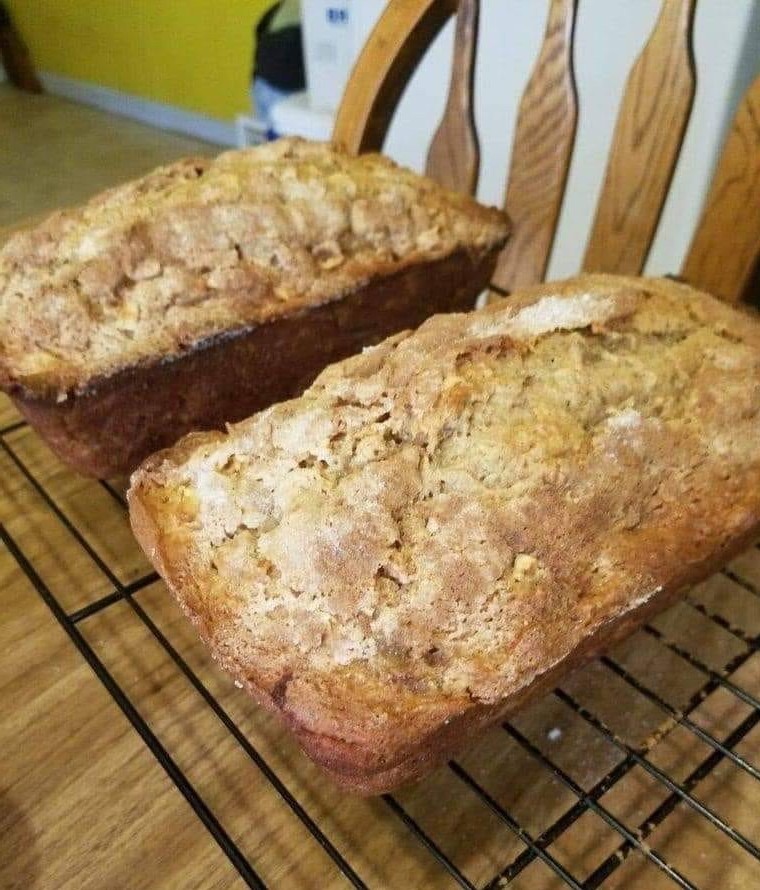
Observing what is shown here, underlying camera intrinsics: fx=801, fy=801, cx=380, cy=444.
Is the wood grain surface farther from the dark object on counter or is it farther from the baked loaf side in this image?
the dark object on counter

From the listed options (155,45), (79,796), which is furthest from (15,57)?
(79,796)

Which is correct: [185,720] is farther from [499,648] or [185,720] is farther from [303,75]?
[303,75]

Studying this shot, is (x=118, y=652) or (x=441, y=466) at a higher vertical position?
(x=441, y=466)

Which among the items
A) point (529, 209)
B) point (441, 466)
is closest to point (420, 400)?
point (441, 466)

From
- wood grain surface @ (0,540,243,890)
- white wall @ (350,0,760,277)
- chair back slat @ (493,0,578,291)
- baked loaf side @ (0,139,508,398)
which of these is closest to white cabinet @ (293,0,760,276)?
white wall @ (350,0,760,277)

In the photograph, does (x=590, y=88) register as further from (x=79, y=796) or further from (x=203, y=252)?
(x=79, y=796)

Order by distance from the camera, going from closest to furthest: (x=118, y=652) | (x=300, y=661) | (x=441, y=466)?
(x=300, y=661) → (x=441, y=466) → (x=118, y=652)

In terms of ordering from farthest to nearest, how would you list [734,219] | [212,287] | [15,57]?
[15,57] → [734,219] → [212,287]

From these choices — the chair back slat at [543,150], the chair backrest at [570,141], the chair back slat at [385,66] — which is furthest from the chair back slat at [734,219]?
the chair back slat at [385,66]
